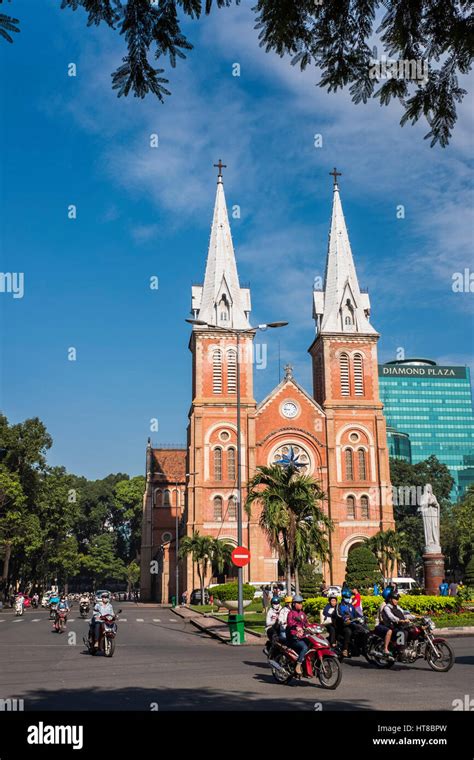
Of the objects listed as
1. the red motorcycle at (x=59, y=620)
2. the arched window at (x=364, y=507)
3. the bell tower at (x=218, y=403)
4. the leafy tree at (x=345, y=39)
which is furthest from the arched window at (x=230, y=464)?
the leafy tree at (x=345, y=39)

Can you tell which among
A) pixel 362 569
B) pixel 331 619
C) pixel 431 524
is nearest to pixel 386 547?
pixel 362 569

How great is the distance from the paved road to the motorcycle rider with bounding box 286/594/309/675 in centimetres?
50

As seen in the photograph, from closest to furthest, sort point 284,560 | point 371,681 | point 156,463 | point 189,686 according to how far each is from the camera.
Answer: point 189,686 < point 371,681 < point 284,560 < point 156,463

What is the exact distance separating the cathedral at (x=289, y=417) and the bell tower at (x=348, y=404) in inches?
3.3

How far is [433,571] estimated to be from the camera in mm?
36406

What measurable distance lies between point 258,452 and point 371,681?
46735 mm

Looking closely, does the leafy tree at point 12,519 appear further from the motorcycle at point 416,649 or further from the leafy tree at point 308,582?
the motorcycle at point 416,649

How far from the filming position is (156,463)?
86.1 m

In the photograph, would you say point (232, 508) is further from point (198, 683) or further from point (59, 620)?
point (198, 683)

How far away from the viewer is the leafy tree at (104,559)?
326 ft

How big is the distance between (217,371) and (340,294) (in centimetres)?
1290

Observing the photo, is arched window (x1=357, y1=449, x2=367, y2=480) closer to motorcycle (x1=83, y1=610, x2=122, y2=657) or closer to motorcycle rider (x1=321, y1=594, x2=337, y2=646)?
motorcycle (x1=83, y1=610, x2=122, y2=657)
